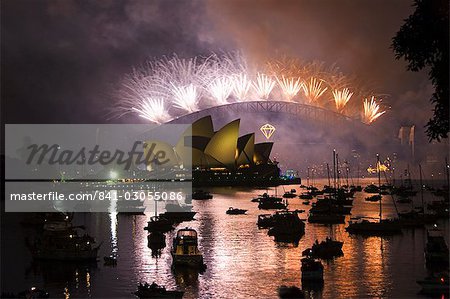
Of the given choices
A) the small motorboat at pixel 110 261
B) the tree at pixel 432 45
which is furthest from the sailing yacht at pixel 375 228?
the tree at pixel 432 45

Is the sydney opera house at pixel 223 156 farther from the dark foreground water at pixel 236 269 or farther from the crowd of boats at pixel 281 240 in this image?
the dark foreground water at pixel 236 269

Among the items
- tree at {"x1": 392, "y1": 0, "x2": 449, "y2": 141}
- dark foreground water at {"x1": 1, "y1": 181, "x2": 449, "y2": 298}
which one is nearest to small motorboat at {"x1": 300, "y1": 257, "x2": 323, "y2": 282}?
dark foreground water at {"x1": 1, "y1": 181, "x2": 449, "y2": 298}

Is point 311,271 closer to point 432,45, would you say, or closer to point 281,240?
point 281,240

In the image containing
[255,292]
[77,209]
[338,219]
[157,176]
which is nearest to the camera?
[255,292]

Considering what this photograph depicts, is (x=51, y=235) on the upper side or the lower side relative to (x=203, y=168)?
lower

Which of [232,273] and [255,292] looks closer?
[255,292]

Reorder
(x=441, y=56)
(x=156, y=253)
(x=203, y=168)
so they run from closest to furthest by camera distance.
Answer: (x=441, y=56)
(x=156, y=253)
(x=203, y=168)

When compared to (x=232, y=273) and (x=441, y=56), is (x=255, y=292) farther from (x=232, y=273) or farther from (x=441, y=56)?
(x=441, y=56)

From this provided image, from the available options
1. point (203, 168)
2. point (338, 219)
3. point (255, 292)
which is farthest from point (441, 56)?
point (203, 168)

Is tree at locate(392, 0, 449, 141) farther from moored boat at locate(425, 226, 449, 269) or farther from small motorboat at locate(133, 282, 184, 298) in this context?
moored boat at locate(425, 226, 449, 269)
